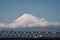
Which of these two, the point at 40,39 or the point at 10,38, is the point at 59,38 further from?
the point at 10,38

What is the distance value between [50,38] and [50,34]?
21.0 feet

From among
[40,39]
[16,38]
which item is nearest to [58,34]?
[40,39]

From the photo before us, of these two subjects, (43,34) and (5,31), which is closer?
(5,31)

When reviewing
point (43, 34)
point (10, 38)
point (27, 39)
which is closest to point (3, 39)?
point (10, 38)

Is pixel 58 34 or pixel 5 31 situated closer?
pixel 5 31

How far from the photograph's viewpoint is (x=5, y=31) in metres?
123

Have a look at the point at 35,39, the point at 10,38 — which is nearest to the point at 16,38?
the point at 10,38

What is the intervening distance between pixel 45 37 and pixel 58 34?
325 inches

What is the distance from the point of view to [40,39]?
13525 centimetres

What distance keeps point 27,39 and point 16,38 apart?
283 inches

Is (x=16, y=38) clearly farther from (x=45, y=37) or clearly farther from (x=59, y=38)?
(x=59, y=38)

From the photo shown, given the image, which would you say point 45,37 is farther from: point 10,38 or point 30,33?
point 10,38

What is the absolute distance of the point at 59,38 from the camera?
138m

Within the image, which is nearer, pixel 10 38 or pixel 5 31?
pixel 5 31
